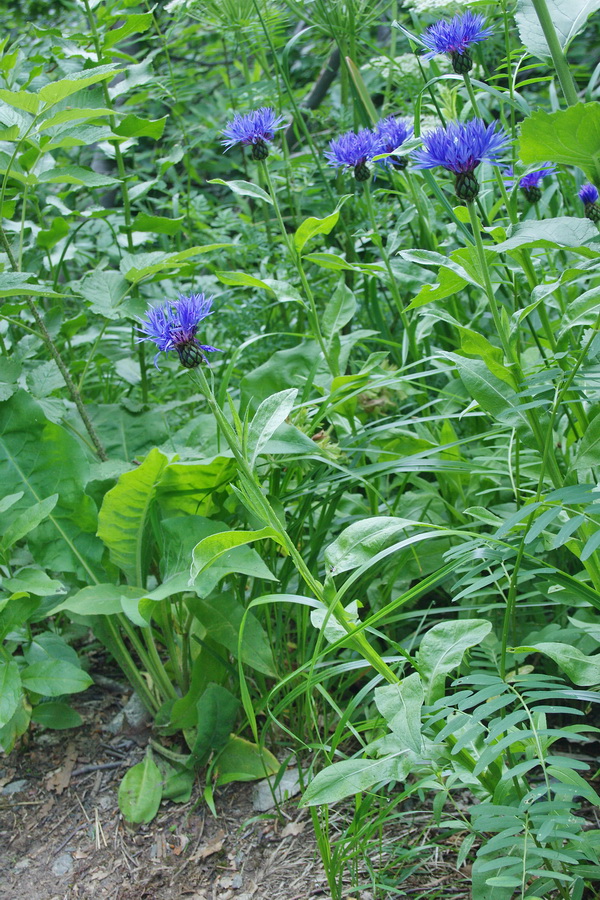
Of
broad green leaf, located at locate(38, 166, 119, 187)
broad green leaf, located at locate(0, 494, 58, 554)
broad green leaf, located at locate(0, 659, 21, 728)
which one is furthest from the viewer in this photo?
broad green leaf, located at locate(38, 166, 119, 187)

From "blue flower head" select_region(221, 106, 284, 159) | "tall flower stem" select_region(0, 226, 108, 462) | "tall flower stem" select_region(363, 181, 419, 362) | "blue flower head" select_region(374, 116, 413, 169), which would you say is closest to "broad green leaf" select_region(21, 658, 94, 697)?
"tall flower stem" select_region(0, 226, 108, 462)

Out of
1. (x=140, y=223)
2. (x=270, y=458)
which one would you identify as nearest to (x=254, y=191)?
(x=140, y=223)

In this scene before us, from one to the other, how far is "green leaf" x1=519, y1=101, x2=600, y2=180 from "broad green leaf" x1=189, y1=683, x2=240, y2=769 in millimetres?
957

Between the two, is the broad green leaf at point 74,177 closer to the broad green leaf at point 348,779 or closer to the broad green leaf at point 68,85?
the broad green leaf at point 68,85

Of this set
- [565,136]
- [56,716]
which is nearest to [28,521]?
[56,716]

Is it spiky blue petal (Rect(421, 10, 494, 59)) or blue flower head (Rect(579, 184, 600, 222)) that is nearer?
spiky blue petal (Rect(421, 10, 494, 59))

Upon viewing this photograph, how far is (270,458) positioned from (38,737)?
2.46 ft

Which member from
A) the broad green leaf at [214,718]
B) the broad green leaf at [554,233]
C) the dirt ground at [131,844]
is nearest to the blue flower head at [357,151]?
the broad green leaf at [554,233]

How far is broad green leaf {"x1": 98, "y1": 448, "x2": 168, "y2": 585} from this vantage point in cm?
126

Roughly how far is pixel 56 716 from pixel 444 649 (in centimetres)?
84

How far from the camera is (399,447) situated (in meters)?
1.52

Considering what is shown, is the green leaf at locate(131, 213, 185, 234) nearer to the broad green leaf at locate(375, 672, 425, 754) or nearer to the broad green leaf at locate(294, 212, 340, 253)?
the broad green leaf at locate(294, 212, 340, 253)

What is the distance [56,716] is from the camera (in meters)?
1.46

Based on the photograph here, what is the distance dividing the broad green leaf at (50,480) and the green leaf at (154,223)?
466mm
